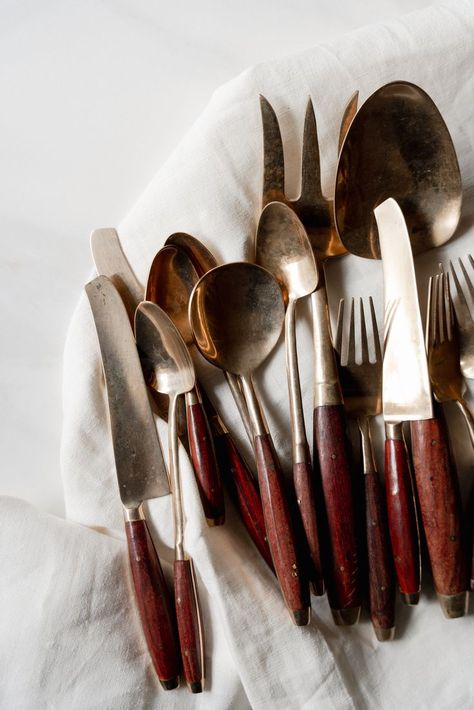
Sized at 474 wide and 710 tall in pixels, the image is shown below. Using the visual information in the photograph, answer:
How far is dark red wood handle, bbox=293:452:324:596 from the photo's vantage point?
0.62 metres

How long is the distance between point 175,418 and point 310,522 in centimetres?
17

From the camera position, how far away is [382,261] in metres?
0.67

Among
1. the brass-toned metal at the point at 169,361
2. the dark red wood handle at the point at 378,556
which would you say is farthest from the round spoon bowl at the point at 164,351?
the dark red wood handle at the point at 378,556

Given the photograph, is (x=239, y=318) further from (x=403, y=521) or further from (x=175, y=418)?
(x=403, y=521)

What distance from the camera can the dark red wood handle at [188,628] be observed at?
0.65 metres

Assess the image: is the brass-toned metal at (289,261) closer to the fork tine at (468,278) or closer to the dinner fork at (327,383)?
the dinner fork at (327,383)

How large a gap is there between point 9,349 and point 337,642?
1.63ft

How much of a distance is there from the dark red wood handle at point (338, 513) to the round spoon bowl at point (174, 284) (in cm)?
18

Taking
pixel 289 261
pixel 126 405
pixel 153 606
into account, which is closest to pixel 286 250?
pixel 289 261

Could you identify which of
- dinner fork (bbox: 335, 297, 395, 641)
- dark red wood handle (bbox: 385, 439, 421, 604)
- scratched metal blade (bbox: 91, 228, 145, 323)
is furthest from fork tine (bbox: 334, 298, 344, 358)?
scratched metal blade (bbox: 91, 228, 145, 323)

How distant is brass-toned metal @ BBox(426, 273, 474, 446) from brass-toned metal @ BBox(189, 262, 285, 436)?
0.15 meters

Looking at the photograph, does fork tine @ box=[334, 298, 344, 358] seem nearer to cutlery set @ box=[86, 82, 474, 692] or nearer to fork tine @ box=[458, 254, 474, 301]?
cutlery set @ box=[86, 82, 474, 692]

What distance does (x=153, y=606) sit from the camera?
0.65m

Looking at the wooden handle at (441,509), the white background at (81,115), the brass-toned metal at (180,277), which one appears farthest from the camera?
the white background at (81,115)
